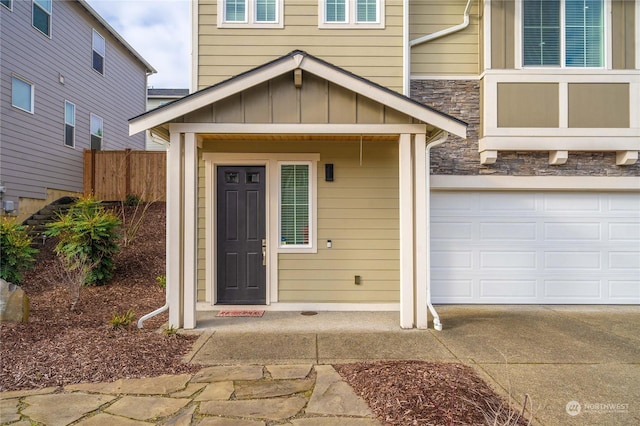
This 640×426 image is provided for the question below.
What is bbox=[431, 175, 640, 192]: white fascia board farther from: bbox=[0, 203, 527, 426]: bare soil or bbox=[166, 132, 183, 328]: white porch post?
bbox=[166, 132, 183, 328]: white porch post

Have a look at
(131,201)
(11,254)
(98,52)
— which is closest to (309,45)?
(11,254)

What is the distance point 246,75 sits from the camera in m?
4.94

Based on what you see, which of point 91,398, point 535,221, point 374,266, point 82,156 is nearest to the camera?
point 91,398

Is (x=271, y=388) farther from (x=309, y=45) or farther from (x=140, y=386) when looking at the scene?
(x=309, y=45)

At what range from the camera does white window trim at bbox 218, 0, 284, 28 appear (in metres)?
6.27

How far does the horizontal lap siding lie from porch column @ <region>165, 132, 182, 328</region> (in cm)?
170

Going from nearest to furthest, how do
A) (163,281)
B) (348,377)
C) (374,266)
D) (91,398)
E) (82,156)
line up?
(91,398), (348,377), (374,266), (163,281), (82,156)

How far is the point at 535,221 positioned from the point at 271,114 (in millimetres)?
4935

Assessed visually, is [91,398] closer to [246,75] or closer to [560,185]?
[246,75]

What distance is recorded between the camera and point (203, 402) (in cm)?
318

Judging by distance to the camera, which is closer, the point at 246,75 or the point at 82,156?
the point at 246,75

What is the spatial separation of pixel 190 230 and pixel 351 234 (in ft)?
8.21

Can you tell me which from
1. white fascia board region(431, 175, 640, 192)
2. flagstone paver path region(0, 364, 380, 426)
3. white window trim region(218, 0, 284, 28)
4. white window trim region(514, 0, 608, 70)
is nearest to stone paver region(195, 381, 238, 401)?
flagstone paver path region(0, 364, 380, 426)

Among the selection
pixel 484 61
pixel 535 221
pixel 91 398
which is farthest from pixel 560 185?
pixel 91 398
